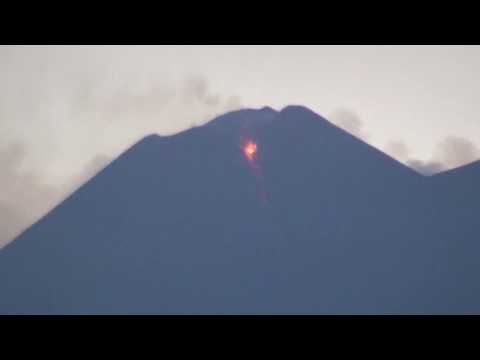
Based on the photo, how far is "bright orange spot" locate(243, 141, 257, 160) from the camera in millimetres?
51500

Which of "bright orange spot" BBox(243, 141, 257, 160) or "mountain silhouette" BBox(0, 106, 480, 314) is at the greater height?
"bright orange spot" BBox(243, 141, 257, 160)

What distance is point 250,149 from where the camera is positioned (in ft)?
171

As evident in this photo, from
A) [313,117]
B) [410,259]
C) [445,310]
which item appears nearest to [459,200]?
[410,259]

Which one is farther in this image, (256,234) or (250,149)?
(250,149)

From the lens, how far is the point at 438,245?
138 ft

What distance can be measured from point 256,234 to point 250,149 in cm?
1093

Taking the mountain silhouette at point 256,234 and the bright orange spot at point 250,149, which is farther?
the bright orange spot at point 250,149

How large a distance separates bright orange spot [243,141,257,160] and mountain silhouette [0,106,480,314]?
48cm

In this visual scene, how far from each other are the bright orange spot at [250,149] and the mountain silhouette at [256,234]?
48 cm

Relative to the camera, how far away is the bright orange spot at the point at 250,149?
51500 mm

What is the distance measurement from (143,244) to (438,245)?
23.0m

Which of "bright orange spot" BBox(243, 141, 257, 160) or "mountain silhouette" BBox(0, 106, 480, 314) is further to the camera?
"bright orange spot" BBox(243, 141, 257, 160)
